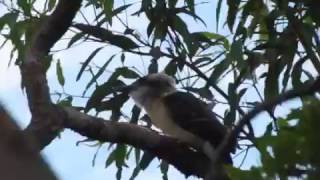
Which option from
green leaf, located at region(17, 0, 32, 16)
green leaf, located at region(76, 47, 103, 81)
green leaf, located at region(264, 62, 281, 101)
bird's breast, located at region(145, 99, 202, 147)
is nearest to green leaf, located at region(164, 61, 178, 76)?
bird's breast, located at region(145, 99, 202, 147)

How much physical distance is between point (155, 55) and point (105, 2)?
0.94ft

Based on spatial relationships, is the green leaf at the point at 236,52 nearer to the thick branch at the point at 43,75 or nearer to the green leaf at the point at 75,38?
the green leaf at the point at 75,38

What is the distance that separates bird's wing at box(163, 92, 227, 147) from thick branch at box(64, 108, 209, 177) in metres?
0.32

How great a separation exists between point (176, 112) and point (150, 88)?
0.23 m

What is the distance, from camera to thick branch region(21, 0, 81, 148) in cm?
156

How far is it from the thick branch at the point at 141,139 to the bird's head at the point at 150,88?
725 mm

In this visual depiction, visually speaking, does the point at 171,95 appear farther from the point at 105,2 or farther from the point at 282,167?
the point at 282,167

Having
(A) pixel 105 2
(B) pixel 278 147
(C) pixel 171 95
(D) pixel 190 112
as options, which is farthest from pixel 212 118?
(B) pixel 278 147

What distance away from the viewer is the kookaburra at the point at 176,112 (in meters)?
2.61

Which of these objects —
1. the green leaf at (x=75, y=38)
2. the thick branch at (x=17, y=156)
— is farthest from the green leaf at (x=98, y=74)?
the thick branch at (x=17, y=156)

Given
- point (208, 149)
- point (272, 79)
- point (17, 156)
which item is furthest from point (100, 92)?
point (17, 156)

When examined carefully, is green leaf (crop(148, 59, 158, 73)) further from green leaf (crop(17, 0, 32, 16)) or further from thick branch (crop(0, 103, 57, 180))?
thick branch (crop(0, 103, 57, 180))

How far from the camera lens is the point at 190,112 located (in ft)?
9.34

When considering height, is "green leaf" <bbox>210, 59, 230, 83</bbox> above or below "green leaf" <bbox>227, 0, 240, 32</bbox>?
below
